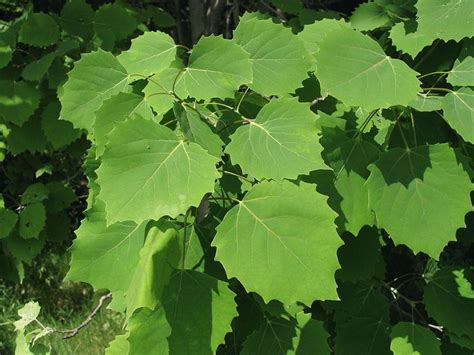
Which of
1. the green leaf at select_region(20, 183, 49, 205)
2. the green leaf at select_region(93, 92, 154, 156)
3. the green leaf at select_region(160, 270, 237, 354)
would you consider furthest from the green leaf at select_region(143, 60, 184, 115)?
the green leaf at select_region(20, 183, 49, 205)

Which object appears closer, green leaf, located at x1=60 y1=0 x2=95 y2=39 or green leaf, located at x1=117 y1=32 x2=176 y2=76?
green leaf, located at x1=117 y1=32 x2=176 y2=76

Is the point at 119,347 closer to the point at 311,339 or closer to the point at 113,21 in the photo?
the point at 311,339

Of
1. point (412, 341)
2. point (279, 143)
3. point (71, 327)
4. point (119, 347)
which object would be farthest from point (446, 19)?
point (71, 327)

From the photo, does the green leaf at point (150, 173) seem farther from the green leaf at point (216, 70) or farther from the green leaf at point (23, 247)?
the green leaf at point (23, 247)

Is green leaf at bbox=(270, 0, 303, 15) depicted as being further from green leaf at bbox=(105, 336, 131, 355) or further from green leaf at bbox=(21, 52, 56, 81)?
green leaf at bbox=(105, 336, 131, 355)

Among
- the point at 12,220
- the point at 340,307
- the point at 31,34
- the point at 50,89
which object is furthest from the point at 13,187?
the point at 340,307

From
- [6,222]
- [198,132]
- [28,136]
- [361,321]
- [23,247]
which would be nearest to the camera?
[198,132]
